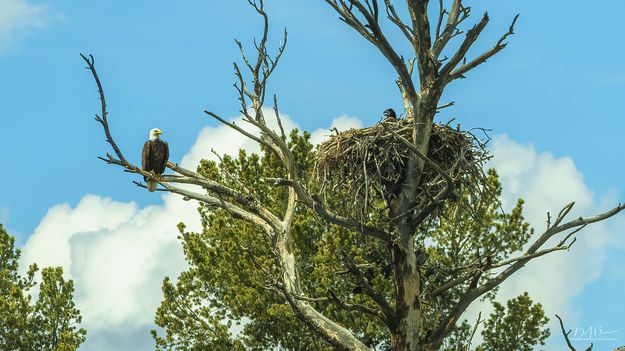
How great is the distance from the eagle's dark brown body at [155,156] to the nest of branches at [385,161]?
3.60 meters

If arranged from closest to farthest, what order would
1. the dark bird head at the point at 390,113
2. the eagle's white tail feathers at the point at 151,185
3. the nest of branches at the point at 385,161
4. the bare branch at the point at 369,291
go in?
the bare branch at the point at 369,291
the nest of branches at the point at 385,161
the eagle's white tail feathers at the point at 151,185
the dark bird head at the point at 390,113

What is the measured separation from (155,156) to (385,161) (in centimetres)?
504

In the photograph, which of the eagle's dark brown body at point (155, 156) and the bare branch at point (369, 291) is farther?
the eagle's dark brown body at point (155, 156)

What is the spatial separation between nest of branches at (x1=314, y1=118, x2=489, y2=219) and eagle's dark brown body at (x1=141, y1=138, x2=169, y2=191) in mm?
3604

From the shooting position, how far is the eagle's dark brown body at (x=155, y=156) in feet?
51.3

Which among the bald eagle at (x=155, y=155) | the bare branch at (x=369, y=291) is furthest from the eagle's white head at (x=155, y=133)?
the bare branch at (x=369, y=291)

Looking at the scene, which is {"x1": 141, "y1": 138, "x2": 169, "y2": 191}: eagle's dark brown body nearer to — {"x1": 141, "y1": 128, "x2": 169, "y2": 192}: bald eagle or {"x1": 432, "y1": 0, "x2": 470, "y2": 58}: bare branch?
{"x1": 141, "y1": 128, "x2": 169, "y2": 192}: bald eagle

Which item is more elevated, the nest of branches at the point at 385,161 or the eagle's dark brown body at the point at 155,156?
the eagle's dark brown body at the point at 155,156

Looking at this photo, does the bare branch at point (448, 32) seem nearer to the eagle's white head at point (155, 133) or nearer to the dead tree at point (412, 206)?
the dead tree at point (412, 206)

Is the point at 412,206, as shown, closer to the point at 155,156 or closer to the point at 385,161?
the point at 385,161

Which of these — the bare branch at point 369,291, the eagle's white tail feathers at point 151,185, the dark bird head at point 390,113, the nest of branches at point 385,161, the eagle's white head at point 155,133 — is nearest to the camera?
the bare branch at point 369,291

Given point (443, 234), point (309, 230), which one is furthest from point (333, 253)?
point (443, 234)

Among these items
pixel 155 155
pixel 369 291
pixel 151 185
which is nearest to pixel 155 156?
pixel 155 155

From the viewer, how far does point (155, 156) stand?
15812mm
